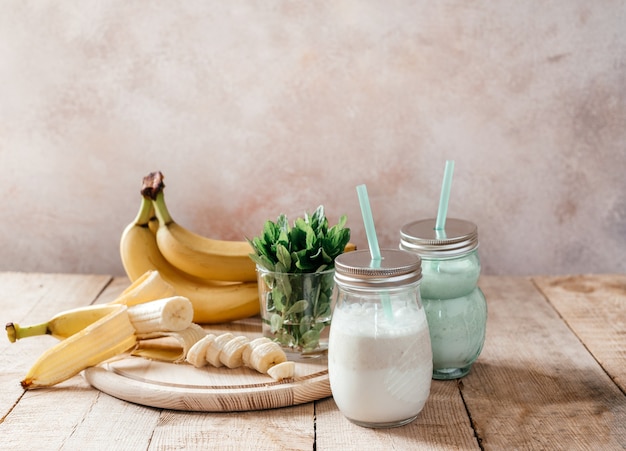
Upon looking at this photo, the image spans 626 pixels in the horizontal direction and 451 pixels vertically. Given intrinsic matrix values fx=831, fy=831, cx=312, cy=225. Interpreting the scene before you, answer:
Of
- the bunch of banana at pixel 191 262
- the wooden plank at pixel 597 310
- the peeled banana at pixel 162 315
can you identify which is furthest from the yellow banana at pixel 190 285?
the wooden plank at pixel 597 310

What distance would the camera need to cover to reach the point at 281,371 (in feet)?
3.66

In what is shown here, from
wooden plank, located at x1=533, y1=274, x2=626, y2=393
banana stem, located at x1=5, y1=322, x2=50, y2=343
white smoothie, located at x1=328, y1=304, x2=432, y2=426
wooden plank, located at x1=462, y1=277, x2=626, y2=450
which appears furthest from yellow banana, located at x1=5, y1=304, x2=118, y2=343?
wooden plank, located at x1=533, y1=274, x2=626, y2=393

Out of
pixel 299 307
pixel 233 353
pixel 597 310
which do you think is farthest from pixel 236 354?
pixel 597 310

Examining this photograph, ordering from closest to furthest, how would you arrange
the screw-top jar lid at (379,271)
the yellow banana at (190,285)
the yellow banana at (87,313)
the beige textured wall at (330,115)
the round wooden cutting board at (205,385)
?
the screw-top jar lid at (379,271) < the round wooden cutting board at (205,385) < the yellow banana at (87,313) < the yellow banana at (190,285) < the beige textured wall at (330,115)

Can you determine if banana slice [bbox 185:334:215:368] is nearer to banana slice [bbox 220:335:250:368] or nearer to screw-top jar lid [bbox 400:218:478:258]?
banana slice [bbox 220:335:250:368]

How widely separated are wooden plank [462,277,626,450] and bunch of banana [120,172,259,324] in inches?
16.3

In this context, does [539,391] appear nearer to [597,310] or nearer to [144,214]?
[597,310]

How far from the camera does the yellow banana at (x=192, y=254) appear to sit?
1.40 meters

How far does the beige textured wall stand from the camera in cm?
160

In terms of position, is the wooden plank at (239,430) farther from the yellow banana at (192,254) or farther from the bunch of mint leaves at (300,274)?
the yellow banana at (192,254)

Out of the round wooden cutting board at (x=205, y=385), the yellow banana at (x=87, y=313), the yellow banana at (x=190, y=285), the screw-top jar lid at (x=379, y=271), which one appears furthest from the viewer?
the yellow banana at (x=190, y=285)

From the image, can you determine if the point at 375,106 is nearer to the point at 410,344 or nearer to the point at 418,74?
the point at 418,74

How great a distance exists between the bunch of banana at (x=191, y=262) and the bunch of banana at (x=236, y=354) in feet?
0.66

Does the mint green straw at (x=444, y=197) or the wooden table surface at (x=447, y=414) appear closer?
the wooden table surface at (x=447, y=414)
